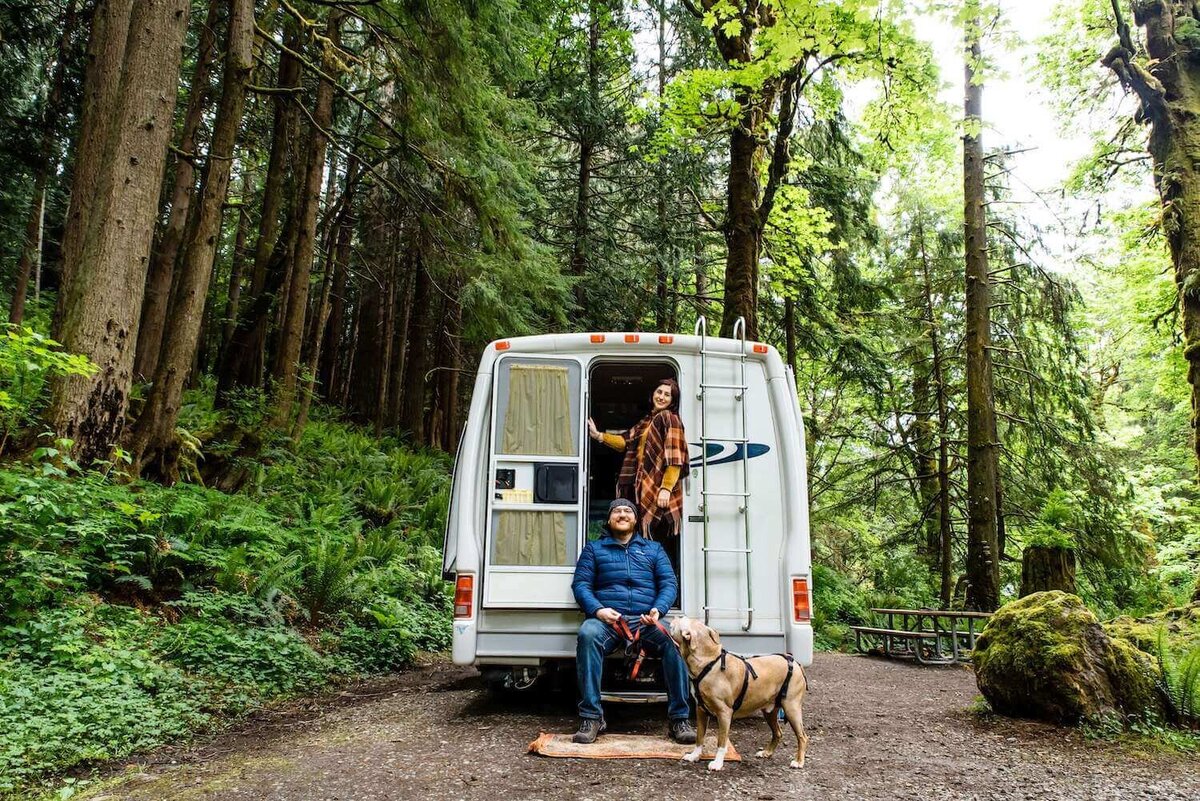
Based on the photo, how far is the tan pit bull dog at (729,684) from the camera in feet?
14.0

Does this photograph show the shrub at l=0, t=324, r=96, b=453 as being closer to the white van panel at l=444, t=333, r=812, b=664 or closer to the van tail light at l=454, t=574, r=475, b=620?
the white van panel at l=444, t=333, r=812, b=664

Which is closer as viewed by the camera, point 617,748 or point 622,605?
point 617,748

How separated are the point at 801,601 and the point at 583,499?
165cm

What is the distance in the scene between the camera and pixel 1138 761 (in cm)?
439

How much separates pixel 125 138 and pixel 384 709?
5.53 metres

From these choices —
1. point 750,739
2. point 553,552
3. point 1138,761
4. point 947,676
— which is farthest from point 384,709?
point 947,676

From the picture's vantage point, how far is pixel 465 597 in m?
5.05

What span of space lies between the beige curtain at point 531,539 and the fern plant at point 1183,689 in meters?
4.26

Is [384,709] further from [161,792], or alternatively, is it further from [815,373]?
[815,373]

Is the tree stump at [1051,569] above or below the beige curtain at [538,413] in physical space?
below

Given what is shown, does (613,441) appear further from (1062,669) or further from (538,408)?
(1062,669)

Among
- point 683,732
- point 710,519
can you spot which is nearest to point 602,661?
point 683,732

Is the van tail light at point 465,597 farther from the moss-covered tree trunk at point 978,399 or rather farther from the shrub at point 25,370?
the moss-covered tree trunk at point 978,399

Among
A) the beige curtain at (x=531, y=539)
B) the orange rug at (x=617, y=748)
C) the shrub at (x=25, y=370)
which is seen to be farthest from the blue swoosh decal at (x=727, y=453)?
the shrub at (x=25, y=370)
